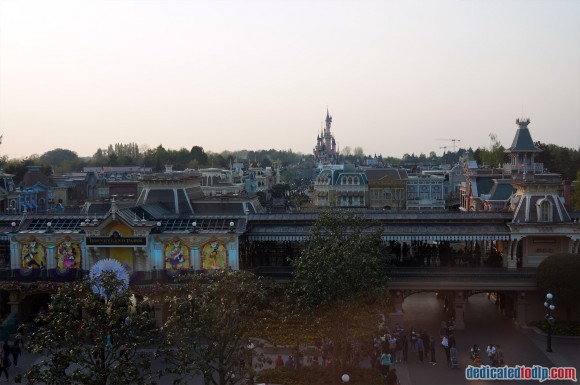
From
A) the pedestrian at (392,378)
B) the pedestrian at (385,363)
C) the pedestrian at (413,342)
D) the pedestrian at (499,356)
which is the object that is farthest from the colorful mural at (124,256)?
the pedestrian at (499,356)

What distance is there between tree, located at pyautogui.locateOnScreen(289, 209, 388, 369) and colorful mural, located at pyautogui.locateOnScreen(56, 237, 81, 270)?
15912 mm

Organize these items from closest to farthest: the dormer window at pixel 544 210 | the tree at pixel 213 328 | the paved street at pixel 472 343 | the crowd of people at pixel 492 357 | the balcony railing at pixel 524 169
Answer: the tree at pixel 213 328
the paved street at pixel 472 343
the crowd of people at pixel 492 357
the dormer window at pixel 544 210
the balcony railing at pixel 524 169

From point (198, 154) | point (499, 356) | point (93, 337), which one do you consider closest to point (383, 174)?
point (499, 356)

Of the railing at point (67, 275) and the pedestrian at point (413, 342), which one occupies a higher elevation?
the railing at point (67, 275)

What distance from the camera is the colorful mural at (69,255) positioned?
4025 cm

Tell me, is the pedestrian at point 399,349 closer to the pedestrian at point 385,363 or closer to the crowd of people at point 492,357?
the pedestrian at point 385,363

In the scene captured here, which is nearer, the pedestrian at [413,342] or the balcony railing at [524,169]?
the pedestrian at [413,342]

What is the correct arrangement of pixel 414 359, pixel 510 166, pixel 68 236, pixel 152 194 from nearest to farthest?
pixel 414 359 < pixel 68 236 < pixel 152 194 < pixel 510 166

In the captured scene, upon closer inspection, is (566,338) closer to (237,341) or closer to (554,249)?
(554,249)

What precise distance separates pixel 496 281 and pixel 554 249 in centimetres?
504

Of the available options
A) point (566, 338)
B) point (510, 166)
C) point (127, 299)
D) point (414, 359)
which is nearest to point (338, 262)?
point (414, 359)

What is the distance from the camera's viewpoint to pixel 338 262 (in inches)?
1166

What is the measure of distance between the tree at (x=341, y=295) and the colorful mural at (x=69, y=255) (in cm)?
1591

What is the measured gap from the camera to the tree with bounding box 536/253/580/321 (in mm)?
35406
